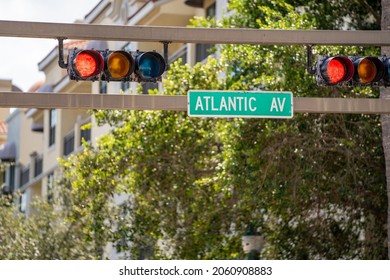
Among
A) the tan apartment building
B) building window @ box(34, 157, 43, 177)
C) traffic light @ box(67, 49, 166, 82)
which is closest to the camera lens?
traffic light @ box(67, 49, 166, 82)

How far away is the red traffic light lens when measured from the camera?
1527 cm

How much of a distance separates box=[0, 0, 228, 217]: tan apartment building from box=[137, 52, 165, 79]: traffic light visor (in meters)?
20.5

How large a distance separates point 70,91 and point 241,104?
39079mm

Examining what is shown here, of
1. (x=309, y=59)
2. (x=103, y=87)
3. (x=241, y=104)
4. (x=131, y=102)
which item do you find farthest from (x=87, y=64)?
(x=103, y=87)

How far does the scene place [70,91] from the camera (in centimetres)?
5416

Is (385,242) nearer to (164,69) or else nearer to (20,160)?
(164,69)

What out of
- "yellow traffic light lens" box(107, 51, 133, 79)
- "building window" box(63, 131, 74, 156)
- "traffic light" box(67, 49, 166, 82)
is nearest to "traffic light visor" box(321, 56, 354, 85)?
"traffic light" box(67, 49, 166, 82)

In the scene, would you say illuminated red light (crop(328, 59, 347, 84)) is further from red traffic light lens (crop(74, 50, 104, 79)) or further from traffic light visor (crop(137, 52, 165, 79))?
red traffic light lens (crop(74, 50, 104, 79))

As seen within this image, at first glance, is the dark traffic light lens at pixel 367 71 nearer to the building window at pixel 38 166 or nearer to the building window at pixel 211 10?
the building window at pixel 211 10

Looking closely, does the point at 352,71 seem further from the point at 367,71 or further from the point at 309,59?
the point at 309,59

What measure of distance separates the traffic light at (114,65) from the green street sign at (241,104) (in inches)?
21.5

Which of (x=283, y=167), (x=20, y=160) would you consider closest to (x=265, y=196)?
(x=283, y=167)

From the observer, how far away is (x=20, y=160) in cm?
6781
